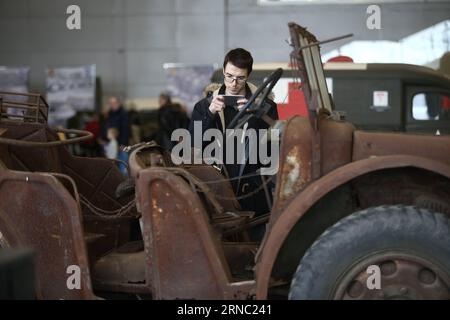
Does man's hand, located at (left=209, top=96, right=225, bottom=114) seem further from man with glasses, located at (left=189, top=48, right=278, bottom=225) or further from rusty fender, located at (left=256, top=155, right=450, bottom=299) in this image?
rusty fender, located at (left=256, top=155, right=450, bottom=299)

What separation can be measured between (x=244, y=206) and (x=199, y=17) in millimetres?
11256

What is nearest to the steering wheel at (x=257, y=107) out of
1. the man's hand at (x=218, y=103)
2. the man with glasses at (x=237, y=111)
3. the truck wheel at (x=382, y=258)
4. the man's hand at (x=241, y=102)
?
the man's hand at (x=241, y=102)

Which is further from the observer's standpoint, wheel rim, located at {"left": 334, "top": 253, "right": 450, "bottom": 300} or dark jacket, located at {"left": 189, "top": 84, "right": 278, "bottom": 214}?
dark jacket, located at {"left": 189, "top": 84, "right": 278, "bottom": 214}

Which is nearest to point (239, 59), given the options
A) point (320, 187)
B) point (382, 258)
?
point (320, 187)

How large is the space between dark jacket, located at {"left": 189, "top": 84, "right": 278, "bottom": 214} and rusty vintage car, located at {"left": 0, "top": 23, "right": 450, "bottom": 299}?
0.67 feet

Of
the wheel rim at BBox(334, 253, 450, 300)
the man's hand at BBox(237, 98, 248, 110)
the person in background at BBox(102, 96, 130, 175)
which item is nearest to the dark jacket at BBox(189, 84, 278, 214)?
the man's hand at BBox(237, 98, 248, 110)

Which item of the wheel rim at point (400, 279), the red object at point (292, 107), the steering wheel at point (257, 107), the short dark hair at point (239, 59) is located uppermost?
the short dark hair at point (239, 59)

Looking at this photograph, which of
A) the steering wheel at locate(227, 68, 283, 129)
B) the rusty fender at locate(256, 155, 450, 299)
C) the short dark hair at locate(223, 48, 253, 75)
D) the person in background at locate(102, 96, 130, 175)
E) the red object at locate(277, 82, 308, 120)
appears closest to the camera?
the rusty fender at locate(256, 155, 450, 299)

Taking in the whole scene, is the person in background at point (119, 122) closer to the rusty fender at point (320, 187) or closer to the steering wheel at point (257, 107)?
the steering wheel at point (257, 107)

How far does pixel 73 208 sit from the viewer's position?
4137 millimetres

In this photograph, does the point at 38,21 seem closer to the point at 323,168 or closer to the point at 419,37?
the point at 419,37

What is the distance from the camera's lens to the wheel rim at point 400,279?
139 inches

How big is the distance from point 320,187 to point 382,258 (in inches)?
18.0

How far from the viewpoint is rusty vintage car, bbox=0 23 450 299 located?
354 centimetres
